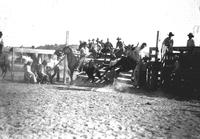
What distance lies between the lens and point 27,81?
54.3 ft

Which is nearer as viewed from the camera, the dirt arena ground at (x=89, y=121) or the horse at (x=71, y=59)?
the dirt arena ground at (x=89, y=121)

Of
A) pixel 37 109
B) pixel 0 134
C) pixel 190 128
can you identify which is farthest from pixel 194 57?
pixel 0 134

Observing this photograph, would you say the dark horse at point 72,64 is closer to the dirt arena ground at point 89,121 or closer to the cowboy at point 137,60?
the cowboy at point 137,60

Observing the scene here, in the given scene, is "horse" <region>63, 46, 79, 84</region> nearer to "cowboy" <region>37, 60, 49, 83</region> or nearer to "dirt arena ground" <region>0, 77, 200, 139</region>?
"cowboy" <region>37, 60, 49, 83</region>

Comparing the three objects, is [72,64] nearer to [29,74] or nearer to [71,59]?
[71,59]

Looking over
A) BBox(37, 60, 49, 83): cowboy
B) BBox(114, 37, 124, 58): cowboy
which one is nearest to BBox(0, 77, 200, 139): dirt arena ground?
BBox(37, 60, 49, 83): cowboy

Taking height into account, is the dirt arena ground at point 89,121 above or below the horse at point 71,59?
below

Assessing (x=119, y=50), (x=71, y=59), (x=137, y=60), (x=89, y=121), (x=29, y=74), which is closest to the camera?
(x=89, y=121)

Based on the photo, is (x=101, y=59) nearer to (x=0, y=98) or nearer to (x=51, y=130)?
(x=0, y=98)

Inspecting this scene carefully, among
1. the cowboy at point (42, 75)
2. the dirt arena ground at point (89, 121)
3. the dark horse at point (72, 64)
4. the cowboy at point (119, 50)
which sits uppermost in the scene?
the cowboy at point (119, 50)

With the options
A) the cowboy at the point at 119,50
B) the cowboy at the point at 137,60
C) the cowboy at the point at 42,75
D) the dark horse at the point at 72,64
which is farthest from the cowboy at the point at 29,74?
the cowboy at the point at 119,50

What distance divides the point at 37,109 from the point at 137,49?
7710 mm

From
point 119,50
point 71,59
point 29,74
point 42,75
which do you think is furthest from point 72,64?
point 119,50

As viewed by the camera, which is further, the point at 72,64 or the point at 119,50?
the point at 119,50
